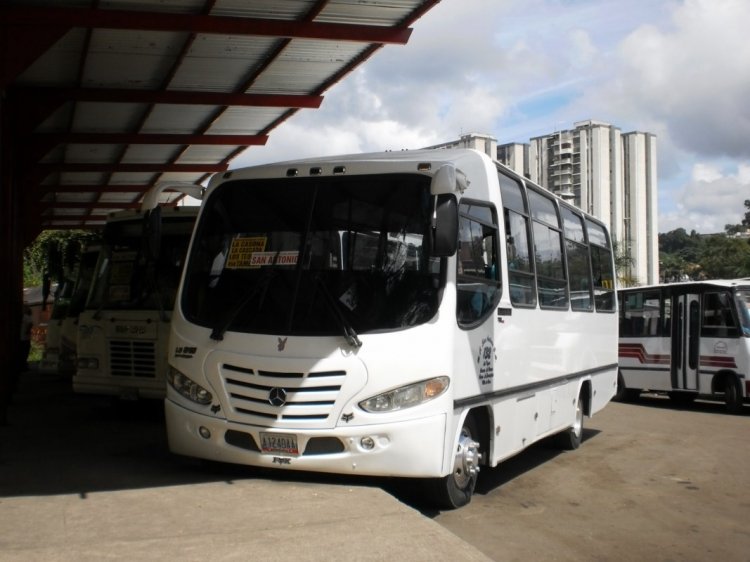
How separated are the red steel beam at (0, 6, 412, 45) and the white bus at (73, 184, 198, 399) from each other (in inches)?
107

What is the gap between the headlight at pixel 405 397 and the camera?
6.88 m

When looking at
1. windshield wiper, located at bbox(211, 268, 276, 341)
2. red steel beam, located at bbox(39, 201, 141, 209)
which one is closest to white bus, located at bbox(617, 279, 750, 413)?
windshield wiper, located at bbox(211, 268, 276, 341)

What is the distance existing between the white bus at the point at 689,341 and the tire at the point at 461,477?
1135cm

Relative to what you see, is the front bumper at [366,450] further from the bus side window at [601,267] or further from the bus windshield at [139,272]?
the bus side window at [601,267]

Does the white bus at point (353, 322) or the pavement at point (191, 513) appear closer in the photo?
the pavement at point (191, 513)

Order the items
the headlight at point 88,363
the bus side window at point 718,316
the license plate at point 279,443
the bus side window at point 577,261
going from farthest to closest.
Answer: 1. the bus side window at point 718,316
2. the headlight at point 88,363
3. the bus side window at point 577,261
4. the license plate at point 279,443

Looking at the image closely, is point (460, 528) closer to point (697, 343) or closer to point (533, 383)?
point (533, 383)

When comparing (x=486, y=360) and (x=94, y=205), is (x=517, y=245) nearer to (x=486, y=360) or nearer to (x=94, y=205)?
(x=486, y=360)

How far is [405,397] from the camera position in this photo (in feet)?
22.7

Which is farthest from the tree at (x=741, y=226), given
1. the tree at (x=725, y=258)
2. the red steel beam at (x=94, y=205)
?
the red steel beam at (x=94, y=205)

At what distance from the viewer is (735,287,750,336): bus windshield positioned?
1750cm

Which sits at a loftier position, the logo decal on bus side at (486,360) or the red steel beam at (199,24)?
the red steel beam at (199,24)

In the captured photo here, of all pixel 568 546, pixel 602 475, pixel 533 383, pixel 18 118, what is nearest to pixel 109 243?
pixel 18 118

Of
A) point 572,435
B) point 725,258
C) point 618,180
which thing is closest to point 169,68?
point 572,435
